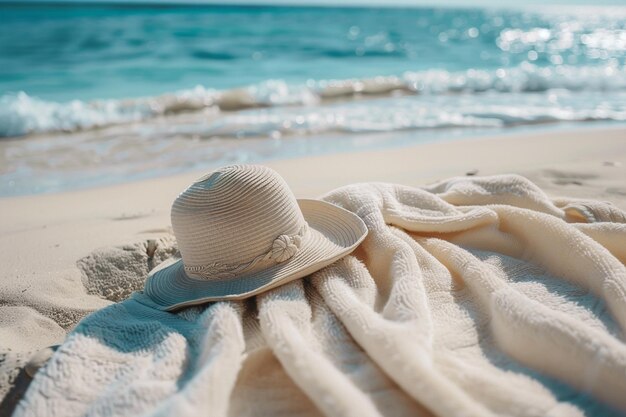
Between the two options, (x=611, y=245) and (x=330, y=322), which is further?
(x=611, y=245)

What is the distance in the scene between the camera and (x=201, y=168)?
5.48 m

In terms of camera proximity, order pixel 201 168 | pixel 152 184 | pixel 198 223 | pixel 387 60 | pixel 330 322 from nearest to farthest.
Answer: pixel 330 322
pixel 198 223
pixel 152 184
pixel 201 168
pixel 387 60

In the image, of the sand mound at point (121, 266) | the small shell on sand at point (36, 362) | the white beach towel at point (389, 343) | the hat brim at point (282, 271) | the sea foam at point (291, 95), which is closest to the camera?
the white beach towel at point (389, 343)

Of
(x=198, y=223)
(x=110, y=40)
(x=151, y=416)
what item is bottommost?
(x=110, y=40)

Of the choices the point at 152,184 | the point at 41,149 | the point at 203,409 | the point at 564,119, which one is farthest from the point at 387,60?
the point at 203,409

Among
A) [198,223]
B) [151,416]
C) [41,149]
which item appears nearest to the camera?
[151,416]

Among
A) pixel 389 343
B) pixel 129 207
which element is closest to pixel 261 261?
pixel 389 343

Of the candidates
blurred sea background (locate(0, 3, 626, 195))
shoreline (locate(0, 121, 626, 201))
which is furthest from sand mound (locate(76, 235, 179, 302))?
blurred sea background (locate(0, 3, 626, 195))

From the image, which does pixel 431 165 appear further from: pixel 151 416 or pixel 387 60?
pixel 387 60

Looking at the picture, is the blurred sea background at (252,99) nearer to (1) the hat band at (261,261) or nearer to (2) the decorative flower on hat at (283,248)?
(1) the hat band at (261,261)

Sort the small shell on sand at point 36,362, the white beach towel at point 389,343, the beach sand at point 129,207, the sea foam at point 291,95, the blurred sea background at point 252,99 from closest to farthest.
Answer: the white beach towel at point 389,343
the small shell on sand at point 36,362
the beach sand at point 129,207
the blurred sea background at point 252,99
the sea foam at point 291,95

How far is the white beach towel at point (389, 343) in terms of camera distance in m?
1.61

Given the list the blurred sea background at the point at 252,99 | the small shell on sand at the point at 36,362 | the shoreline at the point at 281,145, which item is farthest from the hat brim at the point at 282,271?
the blurred sea background at the point at 252,99

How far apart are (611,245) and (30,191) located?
Answer: 4.50 metres
